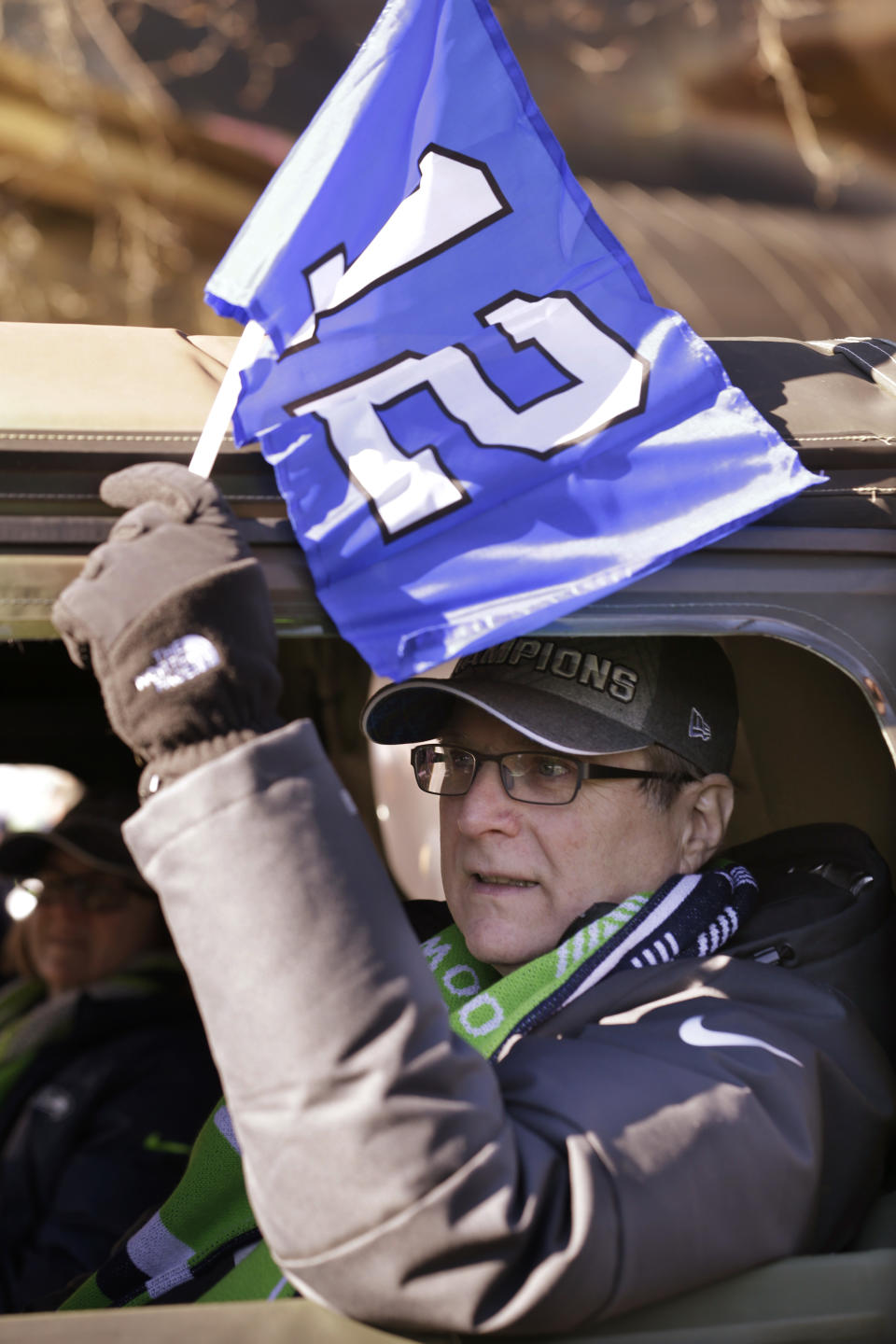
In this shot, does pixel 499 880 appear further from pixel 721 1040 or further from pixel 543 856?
pixel 721 1040

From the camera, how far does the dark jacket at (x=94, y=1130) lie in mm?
2770

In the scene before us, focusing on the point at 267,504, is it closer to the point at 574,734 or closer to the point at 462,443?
the point at 462,443

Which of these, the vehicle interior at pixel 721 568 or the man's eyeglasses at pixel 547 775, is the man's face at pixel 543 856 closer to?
the man's eyeglasses at pixel 547 775

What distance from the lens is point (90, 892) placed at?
137 inches

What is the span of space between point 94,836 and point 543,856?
6.08 feet

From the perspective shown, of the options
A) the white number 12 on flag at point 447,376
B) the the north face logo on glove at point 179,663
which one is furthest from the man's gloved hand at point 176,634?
the white number 12 on flag at point 447,376

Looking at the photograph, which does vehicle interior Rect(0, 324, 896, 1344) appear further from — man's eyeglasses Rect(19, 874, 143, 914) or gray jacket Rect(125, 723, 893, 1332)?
man's eyeglasses Rect(19, 874, 143, 914)

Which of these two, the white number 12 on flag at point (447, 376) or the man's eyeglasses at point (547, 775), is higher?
the white number 12 on flag at point (447, 376)

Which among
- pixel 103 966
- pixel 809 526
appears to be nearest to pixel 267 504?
pixel 809 526

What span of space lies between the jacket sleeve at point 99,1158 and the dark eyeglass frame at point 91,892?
40 cm

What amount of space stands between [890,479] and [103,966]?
254 cm

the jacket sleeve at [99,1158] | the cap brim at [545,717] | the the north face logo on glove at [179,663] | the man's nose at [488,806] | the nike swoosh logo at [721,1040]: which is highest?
the the north face logo on glove at [179,663]

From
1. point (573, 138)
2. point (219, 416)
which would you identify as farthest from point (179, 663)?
point (573, 138)

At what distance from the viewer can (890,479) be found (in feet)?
5.53
